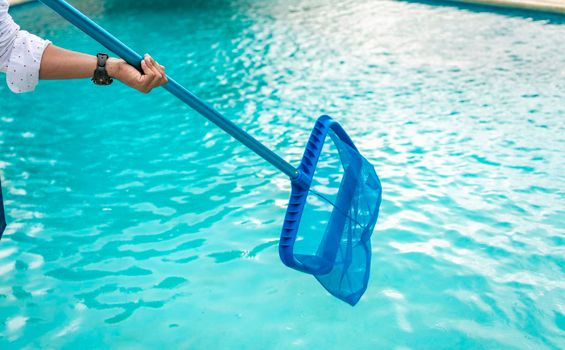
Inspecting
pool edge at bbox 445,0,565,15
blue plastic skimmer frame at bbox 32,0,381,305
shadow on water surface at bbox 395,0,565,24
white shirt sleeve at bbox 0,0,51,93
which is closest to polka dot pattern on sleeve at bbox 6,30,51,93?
→ white shirt sleeve at bbox 0,0,51,93

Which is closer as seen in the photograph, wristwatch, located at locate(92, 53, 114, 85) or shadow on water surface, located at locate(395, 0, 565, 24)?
wristwatch, located at locate(92, 53, 114, 85)

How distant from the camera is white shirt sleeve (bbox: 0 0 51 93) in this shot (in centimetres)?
184

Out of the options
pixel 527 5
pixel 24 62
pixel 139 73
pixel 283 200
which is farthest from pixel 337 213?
pixel 527 5

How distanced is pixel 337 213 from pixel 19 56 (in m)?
1.44

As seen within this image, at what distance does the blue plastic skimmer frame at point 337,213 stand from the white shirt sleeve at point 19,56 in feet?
1.70

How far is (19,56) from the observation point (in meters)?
1.86

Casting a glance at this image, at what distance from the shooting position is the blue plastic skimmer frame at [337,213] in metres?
2.37

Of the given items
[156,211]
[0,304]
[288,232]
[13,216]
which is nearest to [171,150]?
[156,211]

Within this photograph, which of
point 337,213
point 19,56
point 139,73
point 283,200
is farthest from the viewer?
point 283,200

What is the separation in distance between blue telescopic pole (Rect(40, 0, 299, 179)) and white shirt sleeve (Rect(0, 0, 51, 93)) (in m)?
0.12

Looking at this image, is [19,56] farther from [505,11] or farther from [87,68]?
[505,11]

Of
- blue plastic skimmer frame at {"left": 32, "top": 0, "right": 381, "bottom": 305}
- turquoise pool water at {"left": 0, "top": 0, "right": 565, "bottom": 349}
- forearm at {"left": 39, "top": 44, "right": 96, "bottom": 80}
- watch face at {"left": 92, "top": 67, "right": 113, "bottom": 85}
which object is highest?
forearm at {"left": 39, "top": 44, "right": 96, "bottom": 80}

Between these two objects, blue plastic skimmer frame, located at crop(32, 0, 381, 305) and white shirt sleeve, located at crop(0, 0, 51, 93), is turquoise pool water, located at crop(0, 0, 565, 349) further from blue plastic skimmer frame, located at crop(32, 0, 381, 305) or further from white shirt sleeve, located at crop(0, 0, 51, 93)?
white shirt sleeve, located at crop(0, 0, 51, 93)

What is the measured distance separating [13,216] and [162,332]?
5.77ft
